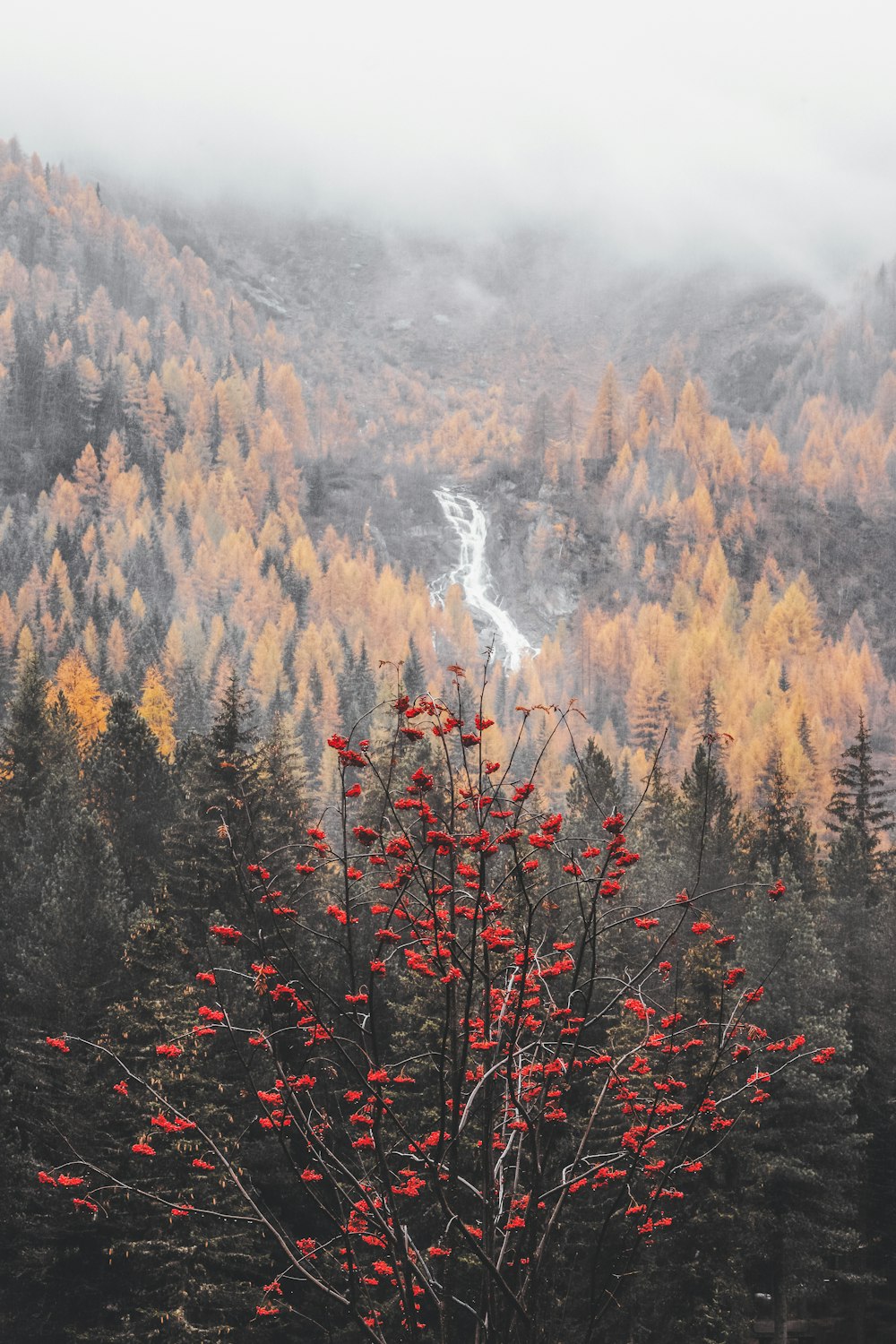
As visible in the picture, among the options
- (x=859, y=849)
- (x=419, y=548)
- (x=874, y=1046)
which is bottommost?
(x=874, y=1046)

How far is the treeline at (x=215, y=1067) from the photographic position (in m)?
22.8

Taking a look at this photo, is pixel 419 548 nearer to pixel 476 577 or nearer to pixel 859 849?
pixel 476 577

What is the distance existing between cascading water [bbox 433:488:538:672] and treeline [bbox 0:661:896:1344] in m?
116

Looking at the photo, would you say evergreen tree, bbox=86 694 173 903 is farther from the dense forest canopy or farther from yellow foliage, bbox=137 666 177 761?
yellow foliage, bbox=137 666 177 761

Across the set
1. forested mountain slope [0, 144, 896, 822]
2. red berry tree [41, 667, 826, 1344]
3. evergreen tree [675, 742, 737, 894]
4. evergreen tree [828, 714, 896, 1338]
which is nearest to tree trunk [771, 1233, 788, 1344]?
evergreen tree [828, 714, 896, 1338]

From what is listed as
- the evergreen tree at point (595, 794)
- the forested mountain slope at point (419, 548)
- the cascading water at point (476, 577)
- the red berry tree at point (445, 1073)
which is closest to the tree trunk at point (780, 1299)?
the red berry tree at point (445, 1073)

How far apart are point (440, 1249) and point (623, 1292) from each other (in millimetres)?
17957

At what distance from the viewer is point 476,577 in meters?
179

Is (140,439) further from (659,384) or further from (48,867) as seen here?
(48,867)

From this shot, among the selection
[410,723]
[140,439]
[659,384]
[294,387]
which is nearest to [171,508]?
[140,439]

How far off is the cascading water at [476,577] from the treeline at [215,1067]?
11617cm

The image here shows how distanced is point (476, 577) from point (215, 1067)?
155 m

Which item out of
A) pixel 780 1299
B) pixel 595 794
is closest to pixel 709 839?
pixel 595 794

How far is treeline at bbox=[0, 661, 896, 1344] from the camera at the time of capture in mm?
22781
